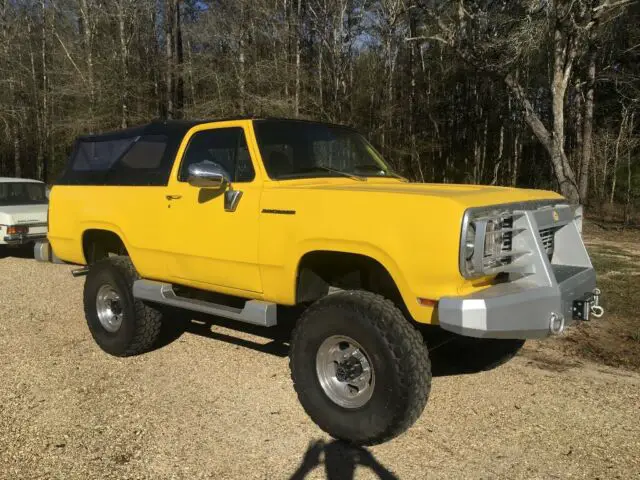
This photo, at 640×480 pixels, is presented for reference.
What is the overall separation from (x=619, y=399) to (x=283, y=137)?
3.30m

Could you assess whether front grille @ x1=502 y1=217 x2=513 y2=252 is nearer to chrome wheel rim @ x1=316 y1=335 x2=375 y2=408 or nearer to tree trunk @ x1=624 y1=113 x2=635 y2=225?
chrome wheel rim @ x1=316 y1=335 x2=375 y2=408

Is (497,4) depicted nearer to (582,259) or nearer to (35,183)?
(35,183)

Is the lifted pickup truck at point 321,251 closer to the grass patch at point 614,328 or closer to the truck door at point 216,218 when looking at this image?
the truck door at point 216,218

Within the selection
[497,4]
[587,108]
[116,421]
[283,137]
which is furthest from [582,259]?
[587,108]

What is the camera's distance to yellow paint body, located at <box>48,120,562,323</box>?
330 centimetres

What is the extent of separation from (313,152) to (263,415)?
213cm

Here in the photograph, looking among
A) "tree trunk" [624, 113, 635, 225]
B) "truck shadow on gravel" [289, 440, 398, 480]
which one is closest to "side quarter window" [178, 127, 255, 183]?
"truck shadow on gravel" [289, 440, 398, 480]

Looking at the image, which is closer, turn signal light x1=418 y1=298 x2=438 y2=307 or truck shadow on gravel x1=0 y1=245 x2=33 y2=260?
turn signal light x1=418 y1=298 x2=438 y2=307

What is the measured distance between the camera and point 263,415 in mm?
4086

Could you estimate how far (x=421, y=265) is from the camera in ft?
10.8

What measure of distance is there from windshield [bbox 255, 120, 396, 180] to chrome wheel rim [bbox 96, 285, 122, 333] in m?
2.21

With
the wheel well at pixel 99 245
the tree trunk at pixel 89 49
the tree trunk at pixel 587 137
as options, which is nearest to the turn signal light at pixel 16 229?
the wheel well at pixel 99 245

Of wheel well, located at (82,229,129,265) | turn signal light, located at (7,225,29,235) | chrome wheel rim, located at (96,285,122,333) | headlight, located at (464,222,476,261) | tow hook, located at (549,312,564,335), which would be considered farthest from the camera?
turn signal light, located at (7,225,29,235)

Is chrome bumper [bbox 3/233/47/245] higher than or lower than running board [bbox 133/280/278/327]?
lower
